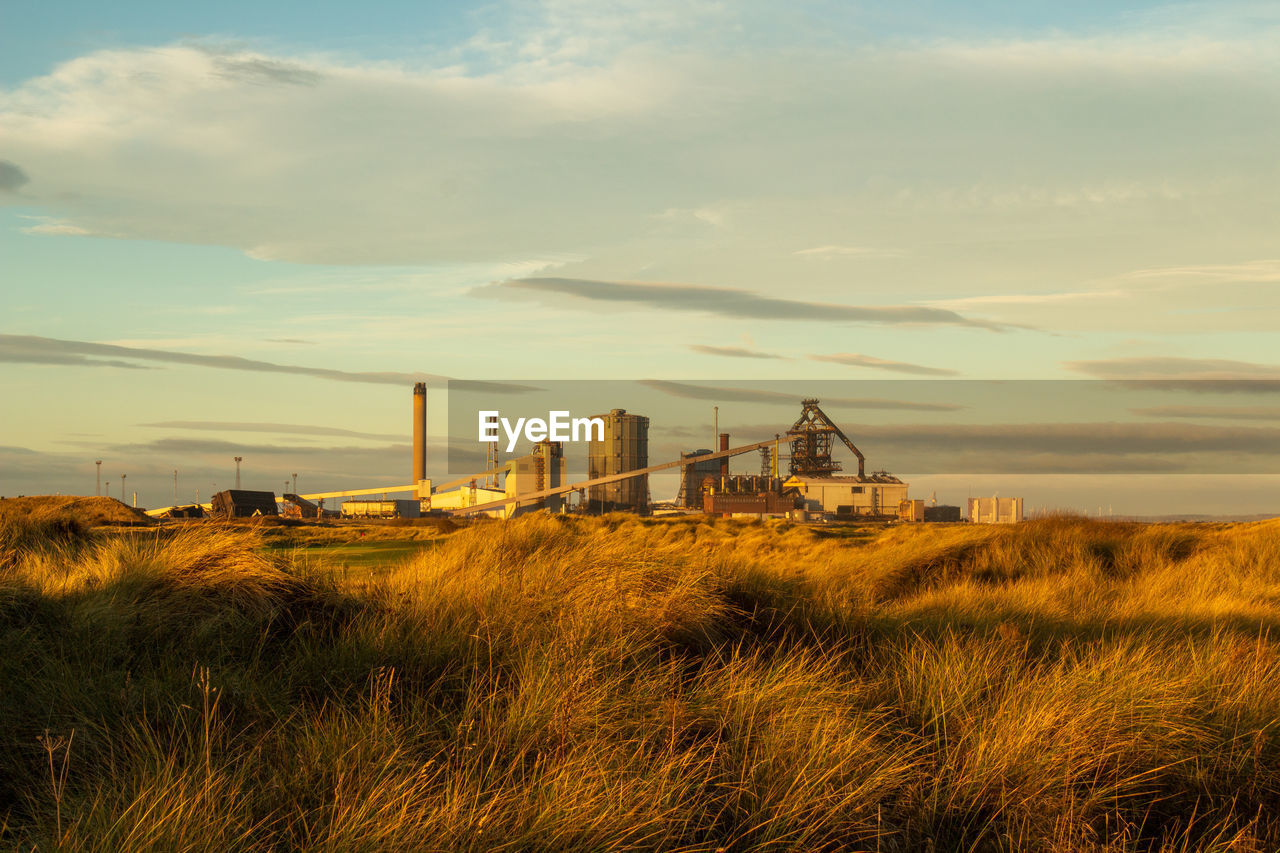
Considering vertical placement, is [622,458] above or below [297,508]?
above

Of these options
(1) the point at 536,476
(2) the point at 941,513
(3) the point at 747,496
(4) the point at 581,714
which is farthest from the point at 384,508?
(4) the point at 581,714

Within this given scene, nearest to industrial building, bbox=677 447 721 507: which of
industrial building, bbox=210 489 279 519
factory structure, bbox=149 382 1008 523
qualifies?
factory structure, bbox=149 382 1008 523

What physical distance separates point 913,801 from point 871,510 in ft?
300

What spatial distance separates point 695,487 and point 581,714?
324ft

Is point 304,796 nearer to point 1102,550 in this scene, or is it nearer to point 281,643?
point 281,643

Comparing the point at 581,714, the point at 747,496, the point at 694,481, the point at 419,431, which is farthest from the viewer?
the point at 419,431

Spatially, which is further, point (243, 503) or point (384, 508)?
point (384, 508)

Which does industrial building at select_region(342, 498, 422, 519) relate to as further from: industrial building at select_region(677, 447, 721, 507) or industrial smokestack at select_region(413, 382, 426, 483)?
industrial building at select_region(677, 447, 721, 507)

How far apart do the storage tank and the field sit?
9720cm

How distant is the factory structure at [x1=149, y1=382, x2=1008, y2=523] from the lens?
310ft

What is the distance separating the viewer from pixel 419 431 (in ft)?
406

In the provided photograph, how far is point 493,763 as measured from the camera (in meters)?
5.52

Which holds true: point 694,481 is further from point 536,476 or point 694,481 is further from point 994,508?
point 994,508

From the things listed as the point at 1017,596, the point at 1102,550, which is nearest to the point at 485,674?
the point at 1017,596
